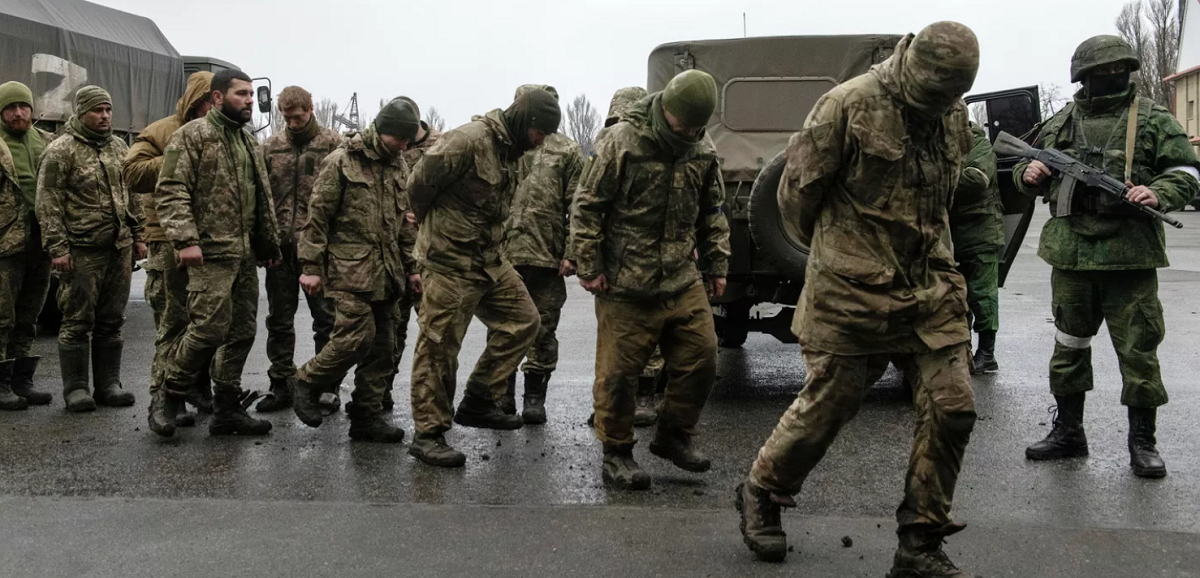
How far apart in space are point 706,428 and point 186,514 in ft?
8.94

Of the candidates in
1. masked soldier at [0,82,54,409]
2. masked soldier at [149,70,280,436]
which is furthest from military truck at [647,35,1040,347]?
masked soldier at [0,82,54,409]

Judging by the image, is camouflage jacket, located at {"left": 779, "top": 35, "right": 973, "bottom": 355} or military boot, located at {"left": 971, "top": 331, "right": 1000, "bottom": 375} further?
military boot, located at {"left": 971, "top": 331, "right": 1000, "bottom": 375}

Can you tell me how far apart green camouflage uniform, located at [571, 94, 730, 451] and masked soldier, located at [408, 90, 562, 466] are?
1.91 feet

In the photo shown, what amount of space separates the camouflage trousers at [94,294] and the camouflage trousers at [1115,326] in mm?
5202

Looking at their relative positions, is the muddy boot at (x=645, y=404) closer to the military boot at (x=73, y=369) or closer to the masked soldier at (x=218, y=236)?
the masked soldier at (x=218, y=236)

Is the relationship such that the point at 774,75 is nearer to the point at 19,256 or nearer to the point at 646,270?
the point at 646,270

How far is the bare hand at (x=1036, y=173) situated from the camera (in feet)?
18.4

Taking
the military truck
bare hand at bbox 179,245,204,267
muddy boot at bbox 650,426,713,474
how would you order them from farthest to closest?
the military truck, bare hand at bbox 179,245,204,267, muddy boot at bbox 650,426,713,474

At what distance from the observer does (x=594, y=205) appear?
16.8 feet

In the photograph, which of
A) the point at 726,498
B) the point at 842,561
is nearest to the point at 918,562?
the point at 842,561

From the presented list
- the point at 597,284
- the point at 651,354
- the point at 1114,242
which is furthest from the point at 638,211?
the point at 1114,242

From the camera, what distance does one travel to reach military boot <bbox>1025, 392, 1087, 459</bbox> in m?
5.60

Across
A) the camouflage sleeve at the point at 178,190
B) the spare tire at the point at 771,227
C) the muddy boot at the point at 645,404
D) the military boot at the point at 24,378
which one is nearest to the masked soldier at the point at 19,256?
the military boot at the point at 24,378

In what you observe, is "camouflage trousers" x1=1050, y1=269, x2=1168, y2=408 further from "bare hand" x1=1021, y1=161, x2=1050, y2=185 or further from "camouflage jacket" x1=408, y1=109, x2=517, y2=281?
"camouflage jacket" x1=408, y1=109, x2=517, y2=281
